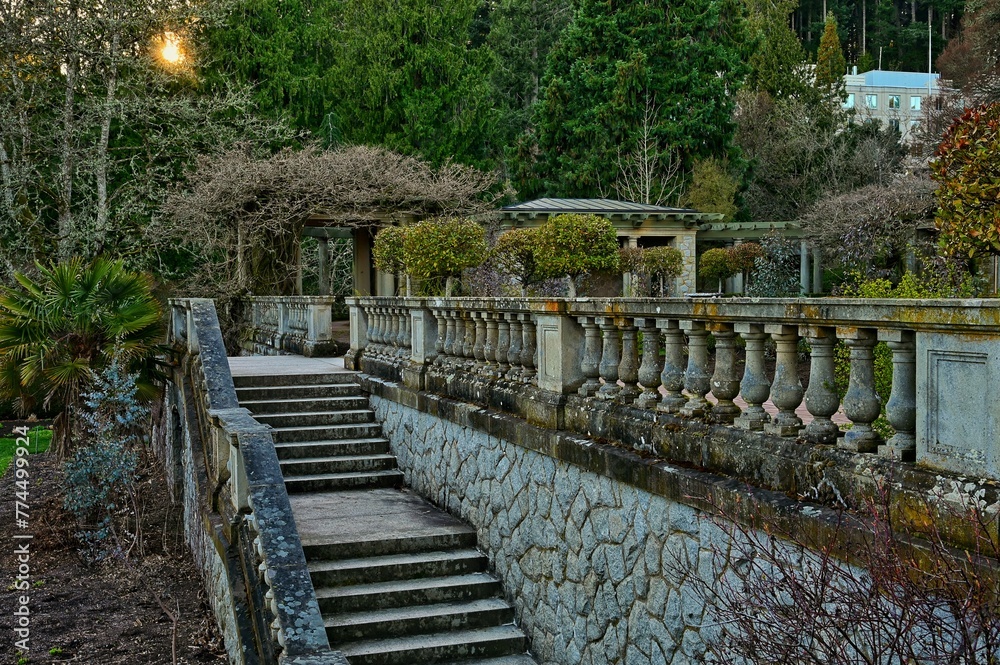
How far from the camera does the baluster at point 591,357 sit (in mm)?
6719

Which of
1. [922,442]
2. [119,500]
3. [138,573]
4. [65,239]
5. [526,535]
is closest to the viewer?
[922,442]

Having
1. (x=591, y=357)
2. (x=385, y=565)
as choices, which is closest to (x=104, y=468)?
(x=385, y=565)

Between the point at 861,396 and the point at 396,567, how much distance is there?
4921mm

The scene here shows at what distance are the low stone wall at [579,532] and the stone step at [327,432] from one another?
63.5 inches

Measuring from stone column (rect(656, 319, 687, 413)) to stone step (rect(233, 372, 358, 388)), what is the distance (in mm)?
7007

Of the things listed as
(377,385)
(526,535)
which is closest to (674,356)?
(526,535)

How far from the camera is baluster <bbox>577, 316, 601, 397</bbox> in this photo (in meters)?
6.72

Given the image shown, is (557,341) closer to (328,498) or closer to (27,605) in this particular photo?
(328,498)

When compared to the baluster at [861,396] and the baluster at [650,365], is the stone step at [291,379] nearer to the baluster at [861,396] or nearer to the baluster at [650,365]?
the baluster at [650,365]

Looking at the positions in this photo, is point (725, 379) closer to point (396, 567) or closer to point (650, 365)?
point (650, 365)

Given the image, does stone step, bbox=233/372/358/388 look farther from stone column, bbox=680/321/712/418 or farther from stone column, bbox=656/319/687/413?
stone column, bbox=680/321/712/418

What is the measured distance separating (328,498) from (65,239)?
17783 mm

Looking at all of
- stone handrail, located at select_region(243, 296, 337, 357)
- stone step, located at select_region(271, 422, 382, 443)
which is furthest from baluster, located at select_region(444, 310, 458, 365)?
stone handrail, located at select_region(243, 296, 337, 357)

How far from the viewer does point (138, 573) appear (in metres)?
11.0
